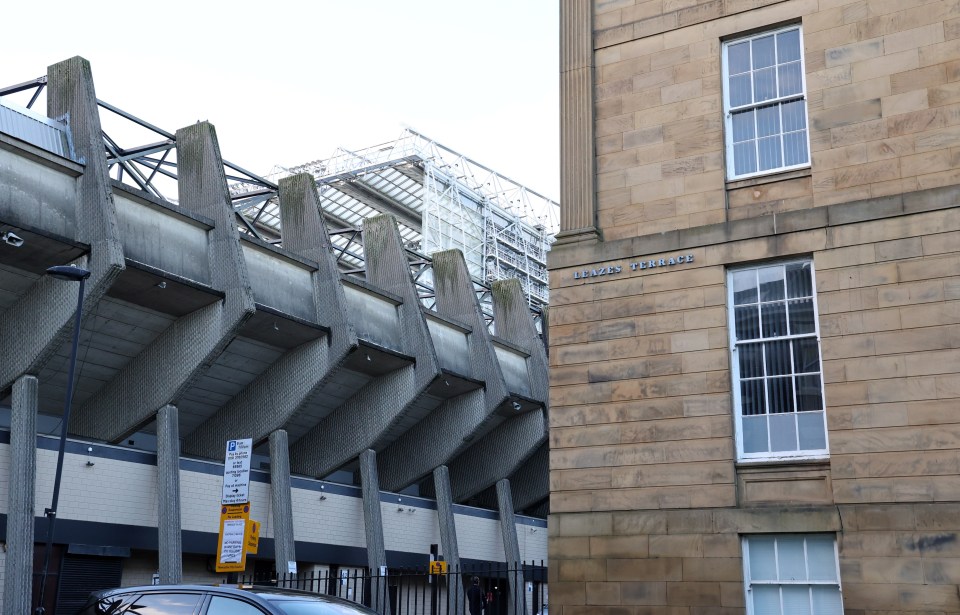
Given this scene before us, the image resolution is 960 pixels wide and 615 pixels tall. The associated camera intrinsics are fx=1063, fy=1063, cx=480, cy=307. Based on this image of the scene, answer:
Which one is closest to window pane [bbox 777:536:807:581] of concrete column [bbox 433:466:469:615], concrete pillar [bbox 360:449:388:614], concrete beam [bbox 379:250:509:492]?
concrete pillar [bbox 360:449:388:614]

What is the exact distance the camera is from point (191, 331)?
2908 cm

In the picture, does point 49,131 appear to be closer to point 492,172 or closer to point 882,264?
point 882,264

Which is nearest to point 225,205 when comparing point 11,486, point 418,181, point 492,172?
point 11,486

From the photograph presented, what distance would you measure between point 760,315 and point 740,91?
3.94m

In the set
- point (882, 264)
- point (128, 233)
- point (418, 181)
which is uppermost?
point (418, 181)

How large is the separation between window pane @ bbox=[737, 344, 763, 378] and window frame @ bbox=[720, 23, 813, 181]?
284 centimetres

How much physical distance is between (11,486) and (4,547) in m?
1.49

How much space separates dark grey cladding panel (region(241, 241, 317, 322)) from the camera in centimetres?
3081

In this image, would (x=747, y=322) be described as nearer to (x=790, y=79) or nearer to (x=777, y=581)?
(x=777, y=581)

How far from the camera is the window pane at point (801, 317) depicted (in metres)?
16.2

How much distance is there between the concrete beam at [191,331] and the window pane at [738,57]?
49.6ft

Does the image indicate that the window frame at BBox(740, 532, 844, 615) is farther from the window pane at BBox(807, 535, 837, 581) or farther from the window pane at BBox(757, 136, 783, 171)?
the window pane at BBox(757, 136, 783, 171)

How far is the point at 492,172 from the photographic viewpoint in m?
66.6

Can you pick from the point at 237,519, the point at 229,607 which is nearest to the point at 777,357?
the point at 237,519
